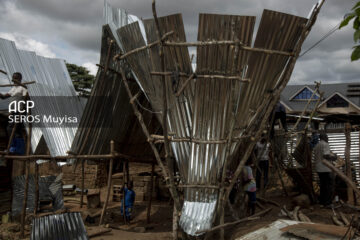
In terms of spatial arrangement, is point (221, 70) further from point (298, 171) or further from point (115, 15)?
point (298, 171)

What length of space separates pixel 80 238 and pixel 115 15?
4.35 metres

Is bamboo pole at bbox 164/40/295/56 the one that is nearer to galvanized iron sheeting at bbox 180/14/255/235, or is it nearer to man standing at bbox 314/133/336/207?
galvanized iron sheeting at bbox 180/14/255/235

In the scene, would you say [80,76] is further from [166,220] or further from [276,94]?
[276,94]

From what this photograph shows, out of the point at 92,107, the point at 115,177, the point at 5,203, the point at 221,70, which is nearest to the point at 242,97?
the point at 221,70

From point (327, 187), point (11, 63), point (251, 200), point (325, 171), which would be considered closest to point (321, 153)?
point (325, 171)

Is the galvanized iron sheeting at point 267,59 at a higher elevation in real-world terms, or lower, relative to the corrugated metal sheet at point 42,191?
higher

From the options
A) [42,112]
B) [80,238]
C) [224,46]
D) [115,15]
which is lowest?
[80,238]

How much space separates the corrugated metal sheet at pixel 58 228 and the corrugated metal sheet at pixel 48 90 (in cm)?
161

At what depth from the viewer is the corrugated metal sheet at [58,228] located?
6145 millimetres

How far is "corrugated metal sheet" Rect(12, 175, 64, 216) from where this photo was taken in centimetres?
837

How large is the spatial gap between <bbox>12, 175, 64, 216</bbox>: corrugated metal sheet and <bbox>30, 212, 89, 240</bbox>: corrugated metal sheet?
88.2 inches

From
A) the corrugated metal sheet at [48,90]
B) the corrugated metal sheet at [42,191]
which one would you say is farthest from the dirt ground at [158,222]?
the corrugated metal sheet at [48,90]

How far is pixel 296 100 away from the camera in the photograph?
113 ft

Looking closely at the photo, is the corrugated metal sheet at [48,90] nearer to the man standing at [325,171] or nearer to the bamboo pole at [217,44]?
the bamboo pole at [217,44]
